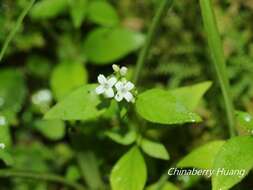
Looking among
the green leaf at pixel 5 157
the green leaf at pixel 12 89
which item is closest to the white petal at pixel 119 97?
the green leaf at pixel 5 157

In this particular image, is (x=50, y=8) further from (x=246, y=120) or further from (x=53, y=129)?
(x=246, y=120)

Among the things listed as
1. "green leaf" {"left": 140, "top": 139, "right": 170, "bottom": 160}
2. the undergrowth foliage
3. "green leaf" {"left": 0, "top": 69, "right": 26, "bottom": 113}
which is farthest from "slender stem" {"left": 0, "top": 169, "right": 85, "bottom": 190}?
"green leaf" {"left": 0, "top": 69, "right": 26, "bottom": 113}

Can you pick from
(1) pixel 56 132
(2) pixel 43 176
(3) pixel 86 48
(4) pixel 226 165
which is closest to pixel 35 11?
(3) pixel 86 48

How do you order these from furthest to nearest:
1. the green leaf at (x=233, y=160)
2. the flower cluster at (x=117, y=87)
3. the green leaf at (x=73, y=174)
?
the green leaf at (x=73, y=174) → the flower cluster at (x=117, y=87) → the green leaf at (x=233, y=160)

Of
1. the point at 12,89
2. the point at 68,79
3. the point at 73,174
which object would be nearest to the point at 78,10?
the point at 68,79

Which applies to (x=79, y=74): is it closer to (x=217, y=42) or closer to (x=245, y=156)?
(x=217, y=42)

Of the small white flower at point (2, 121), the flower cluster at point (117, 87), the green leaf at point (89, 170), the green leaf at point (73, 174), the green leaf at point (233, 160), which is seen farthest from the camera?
the green leaf at point (73, 174)

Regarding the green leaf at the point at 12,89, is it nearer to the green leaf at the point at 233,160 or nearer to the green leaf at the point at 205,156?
the green leaf at the point at 205,156
